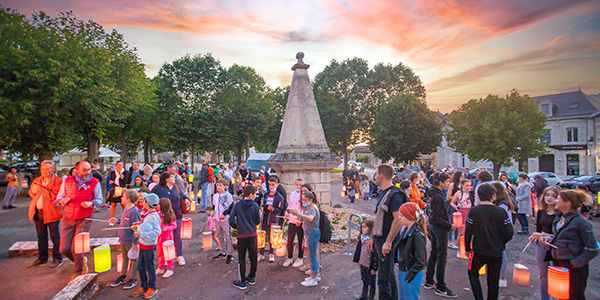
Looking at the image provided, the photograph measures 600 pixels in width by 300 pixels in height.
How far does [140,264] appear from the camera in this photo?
4770 millimetres

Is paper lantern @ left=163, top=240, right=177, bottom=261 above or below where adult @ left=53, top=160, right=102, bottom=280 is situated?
below

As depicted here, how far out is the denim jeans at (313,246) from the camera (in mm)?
5172

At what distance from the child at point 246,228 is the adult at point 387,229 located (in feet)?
6.89

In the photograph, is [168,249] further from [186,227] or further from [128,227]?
[186,227]

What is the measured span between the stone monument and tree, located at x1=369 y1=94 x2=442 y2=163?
21188mm

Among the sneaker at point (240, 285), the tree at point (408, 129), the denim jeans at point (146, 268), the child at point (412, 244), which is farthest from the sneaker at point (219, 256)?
the tree at point (408, 129)

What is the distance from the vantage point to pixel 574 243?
355 cm

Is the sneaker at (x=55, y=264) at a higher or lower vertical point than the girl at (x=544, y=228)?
lower

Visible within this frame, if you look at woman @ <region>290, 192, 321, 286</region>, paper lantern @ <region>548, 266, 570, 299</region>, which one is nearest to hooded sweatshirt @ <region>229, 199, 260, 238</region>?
woman @ <region>290, 192, 321, 286</region>

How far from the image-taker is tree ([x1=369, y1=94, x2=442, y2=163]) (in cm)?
2880

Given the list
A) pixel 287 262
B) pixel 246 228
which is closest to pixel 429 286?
pixel 287 262

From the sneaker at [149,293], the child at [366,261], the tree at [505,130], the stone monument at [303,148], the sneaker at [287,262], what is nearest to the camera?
the child at [366,261]

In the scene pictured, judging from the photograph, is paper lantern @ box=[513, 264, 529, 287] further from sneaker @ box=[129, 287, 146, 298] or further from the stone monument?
sneaker @ box=[129, 287, 146, 298]

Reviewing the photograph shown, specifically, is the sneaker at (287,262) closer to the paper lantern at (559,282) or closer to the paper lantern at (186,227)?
the paper lantern at (186,227)
